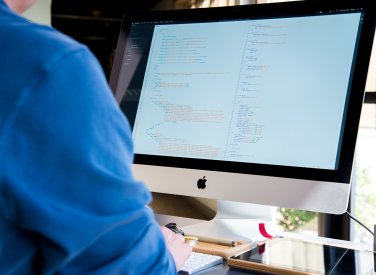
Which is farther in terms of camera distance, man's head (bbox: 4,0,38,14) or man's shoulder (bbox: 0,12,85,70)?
man's head (bbox: 4,0,38,14)

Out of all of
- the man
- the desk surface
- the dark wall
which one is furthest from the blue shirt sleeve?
the dark wall

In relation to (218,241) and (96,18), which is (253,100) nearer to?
(218,241)

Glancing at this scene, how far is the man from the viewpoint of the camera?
41cm

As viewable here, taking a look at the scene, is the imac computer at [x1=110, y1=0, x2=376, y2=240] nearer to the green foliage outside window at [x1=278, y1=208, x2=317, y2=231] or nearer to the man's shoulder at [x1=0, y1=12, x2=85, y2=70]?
the man's shoulder at [x1=0, y1=12, x2=85, y2=70]

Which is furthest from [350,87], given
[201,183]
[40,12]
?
[40,12]

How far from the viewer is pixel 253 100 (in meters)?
0.94

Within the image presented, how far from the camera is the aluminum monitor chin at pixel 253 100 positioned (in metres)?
0.86

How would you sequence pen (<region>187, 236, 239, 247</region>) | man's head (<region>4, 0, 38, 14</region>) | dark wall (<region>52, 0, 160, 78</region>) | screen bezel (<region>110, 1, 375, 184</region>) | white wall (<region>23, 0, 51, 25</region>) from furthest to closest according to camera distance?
dark wall (<region>52, 0, 160, 78</region>)
white wall (<region>23, 0, 51, 25</region>)
pen (<region>187, 236, 239, 247</region>)
screen bezel (<region>110, 1, 375, 184</region>)
man's head (<region>4, 0, 38, 14</region>)

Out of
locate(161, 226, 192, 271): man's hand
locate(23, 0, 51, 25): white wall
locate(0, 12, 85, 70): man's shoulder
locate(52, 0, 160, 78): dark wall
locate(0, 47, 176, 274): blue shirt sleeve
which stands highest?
locate(52, 0, 160, 78): dark wall

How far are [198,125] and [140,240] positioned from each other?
52cm

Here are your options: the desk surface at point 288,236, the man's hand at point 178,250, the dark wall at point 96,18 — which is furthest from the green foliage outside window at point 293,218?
the dark wall at point 96,18

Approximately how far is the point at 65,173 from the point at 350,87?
0.59 metres

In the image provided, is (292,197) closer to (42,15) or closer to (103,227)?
(103,227)

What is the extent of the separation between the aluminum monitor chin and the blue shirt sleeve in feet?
1.58
